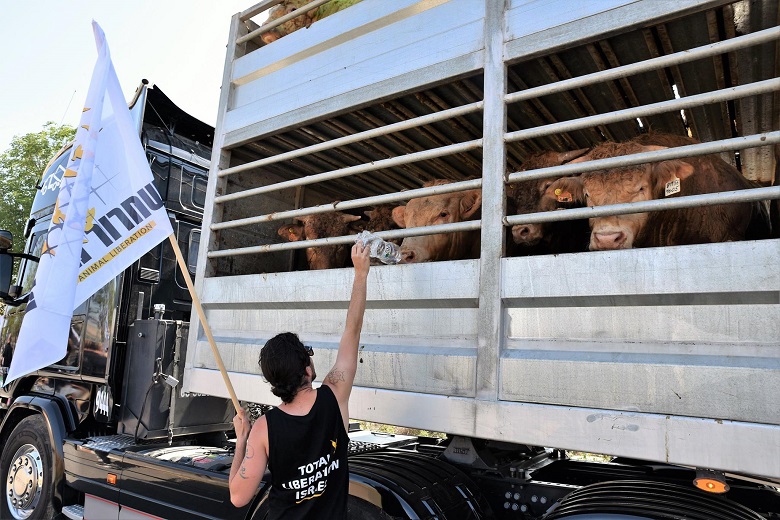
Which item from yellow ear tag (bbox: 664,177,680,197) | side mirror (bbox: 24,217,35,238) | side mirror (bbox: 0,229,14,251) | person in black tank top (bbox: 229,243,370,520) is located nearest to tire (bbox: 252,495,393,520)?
person in black tank top (bbox: 229,243,370,520)

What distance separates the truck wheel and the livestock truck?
22 centimetres

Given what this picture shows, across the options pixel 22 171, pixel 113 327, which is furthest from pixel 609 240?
pixel 22 171

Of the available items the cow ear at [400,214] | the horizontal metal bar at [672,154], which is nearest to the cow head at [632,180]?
the horizontal metal bar at [672,154]

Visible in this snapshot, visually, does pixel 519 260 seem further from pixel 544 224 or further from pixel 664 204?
pixel 544 224

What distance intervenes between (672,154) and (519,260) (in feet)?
2.31

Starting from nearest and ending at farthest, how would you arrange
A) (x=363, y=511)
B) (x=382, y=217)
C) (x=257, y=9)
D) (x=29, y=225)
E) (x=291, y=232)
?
(x=363, y=511), (x=257, y=9), (x=382, y=217), (x=291, y=232), (x=29, y=225)

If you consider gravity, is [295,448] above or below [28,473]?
above

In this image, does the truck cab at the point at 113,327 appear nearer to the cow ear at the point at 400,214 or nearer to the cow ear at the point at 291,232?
the cow ear at the point at 291,232

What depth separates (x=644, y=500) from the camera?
211cm

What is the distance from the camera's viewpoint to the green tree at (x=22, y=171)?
1847 cm

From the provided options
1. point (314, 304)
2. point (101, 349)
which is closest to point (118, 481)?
point (101, 349)

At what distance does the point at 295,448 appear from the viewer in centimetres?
222

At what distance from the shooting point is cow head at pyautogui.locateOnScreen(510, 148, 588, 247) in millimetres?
3070

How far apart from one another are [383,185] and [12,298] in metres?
3.53
